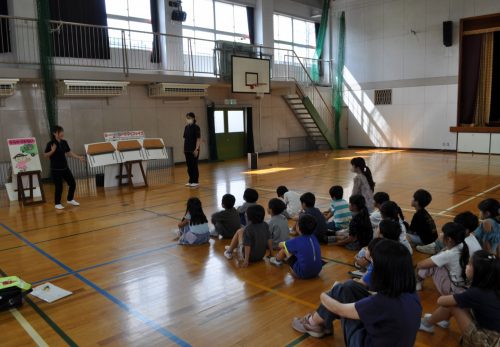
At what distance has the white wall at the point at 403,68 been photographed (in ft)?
53.9

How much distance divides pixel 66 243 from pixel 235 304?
3.09m

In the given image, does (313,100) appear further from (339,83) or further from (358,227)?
(358,227)

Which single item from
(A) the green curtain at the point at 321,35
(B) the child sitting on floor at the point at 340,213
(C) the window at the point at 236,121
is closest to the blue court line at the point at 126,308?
(B) the child sitting on floor at the point at 340,213

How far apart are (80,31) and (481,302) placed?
476 inches

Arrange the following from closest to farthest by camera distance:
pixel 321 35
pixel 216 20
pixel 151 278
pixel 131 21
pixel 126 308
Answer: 1. pixel 126 308
2. pixel 151 278
3. pixel 131 21
4. pixel 216 20
5. pixel 321 35

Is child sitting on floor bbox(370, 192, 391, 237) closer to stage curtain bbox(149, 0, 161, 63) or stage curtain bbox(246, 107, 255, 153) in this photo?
stage curtain bbox(149, 0, 161, 63)

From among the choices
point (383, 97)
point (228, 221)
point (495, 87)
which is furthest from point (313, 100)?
point (228, 221)

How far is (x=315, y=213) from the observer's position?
4.88 metres

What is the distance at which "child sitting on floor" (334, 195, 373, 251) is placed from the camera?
4.68 meters

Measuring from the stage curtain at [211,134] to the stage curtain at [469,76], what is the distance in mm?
9697

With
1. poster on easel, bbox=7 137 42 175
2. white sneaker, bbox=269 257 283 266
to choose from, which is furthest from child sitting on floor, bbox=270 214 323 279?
poster on easel, bbox=7 137 42 175

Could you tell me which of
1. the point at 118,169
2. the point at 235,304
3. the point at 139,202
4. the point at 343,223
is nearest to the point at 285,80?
the point at 118,169

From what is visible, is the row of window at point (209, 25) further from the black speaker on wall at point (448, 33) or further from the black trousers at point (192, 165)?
the black speaker on wall at point (448, 33)

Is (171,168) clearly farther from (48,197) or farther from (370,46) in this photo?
(370,46)
